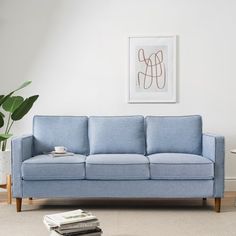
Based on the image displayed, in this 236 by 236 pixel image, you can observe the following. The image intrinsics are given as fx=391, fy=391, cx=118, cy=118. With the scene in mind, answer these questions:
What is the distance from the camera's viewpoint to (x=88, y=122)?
4086mm

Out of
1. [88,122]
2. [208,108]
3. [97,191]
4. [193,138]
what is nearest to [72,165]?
[97,191]

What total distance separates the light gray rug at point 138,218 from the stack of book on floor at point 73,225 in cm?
43

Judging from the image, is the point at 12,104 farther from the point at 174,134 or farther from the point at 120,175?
the point at 174,134

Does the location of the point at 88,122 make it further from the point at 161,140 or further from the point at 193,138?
the point at 193,138

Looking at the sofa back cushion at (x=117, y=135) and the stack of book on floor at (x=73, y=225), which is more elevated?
the sofa back cushion at (x=117, y=135)

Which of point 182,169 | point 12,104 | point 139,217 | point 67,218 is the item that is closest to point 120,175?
point 139,217

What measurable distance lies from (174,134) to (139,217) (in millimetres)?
Result: 1009

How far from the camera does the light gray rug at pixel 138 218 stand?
289cm

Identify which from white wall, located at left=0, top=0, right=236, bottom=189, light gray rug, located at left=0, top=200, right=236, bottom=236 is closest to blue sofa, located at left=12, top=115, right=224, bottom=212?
light gray rug, located at left=0, top=200, right=236, bottom=236

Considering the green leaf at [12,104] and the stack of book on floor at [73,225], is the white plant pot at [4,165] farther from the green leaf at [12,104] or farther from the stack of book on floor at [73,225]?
the stack of book on floor at [73,225]

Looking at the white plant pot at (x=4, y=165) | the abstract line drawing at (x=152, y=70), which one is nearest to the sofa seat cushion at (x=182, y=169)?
the abstract line drawing at (x=152, y=70)

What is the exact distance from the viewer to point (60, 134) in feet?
13.1

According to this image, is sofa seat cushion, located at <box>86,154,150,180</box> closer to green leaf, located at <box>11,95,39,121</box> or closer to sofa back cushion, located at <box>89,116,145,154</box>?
sofa back cushion, located at <box>89,116,145,154</box>

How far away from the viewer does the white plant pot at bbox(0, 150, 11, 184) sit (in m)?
3.77
